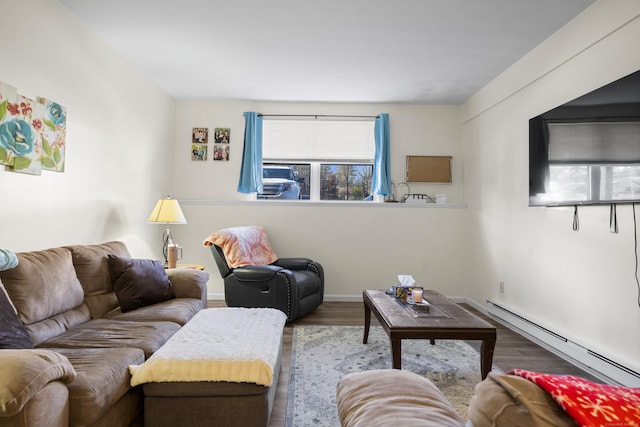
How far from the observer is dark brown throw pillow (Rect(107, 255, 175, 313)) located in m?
2.54

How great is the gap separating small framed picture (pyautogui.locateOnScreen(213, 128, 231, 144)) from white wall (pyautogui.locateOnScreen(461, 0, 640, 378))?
10.1 ft

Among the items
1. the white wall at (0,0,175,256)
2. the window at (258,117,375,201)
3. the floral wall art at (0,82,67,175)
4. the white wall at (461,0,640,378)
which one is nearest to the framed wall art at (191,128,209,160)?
the white wall at (0,0,175,256)

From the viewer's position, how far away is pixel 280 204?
4.57 meters

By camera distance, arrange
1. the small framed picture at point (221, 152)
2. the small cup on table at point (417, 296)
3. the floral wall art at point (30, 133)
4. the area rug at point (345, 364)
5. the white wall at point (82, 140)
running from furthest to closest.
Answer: the small framed picture at point (221, 152)
the small cup on table at point (417, 296)
the white wall at point (82, 140)
the floral wall art at point (30, 133)
the area rug at point (345, 364)

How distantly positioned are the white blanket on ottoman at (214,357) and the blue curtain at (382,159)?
2828mm

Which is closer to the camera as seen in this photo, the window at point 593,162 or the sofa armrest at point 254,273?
the window at point 593,162

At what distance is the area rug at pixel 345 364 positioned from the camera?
6.66 feet

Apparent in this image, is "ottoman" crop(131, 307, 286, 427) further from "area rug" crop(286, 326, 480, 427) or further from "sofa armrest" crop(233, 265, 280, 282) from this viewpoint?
"sofa armrest" crop(233, 265, 280, 282)

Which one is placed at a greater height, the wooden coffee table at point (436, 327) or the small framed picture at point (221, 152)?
the small framed picture at point (221, 152)

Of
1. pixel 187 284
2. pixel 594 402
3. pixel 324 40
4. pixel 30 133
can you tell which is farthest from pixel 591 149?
pixel 30 133

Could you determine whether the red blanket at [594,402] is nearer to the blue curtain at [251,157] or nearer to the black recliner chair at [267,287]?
the black recliner chair at [267,287]

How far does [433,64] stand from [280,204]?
236 centimetres

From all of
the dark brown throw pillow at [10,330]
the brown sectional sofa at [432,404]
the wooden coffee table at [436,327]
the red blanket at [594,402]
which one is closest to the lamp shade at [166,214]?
the dark brown throw pillow at [10,330]

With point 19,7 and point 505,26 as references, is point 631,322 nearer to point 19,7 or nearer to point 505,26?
point 505,26
